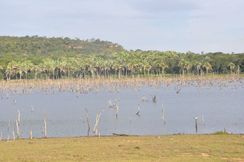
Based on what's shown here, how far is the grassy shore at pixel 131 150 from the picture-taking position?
24609 millimetres

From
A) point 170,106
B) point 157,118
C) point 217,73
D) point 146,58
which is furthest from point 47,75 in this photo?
point 157,118

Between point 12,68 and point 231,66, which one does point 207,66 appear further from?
point 12,68

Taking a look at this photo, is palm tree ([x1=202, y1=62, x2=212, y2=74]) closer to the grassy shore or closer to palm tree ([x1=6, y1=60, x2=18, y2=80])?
palm tree ([x1=6, y1=60, x2=18, y2=80])

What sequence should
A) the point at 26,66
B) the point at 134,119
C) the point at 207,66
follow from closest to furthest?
the point at 134,119
the point at 26,66
the point at 207,66

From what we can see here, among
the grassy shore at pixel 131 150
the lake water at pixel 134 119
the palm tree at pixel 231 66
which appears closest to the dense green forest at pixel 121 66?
the palm tree at pixel 231 66

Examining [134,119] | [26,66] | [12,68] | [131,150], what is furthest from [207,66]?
[131,150]

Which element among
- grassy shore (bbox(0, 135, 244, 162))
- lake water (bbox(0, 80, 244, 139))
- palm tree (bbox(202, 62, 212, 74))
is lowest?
lake water (bbox(0, 80, 244, 139))

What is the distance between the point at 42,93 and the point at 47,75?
5373 centimetres

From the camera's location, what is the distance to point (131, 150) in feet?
90.5

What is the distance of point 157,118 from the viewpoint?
61125mm

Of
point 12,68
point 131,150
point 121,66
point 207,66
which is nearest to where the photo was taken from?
point 131,150

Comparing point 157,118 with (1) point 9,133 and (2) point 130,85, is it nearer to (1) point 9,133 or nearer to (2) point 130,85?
(1) point 9,133

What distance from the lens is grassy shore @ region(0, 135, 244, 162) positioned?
80.7 feet

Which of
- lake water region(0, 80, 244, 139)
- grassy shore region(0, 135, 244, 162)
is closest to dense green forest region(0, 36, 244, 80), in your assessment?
lake water region(0, 80, 244, 139)
